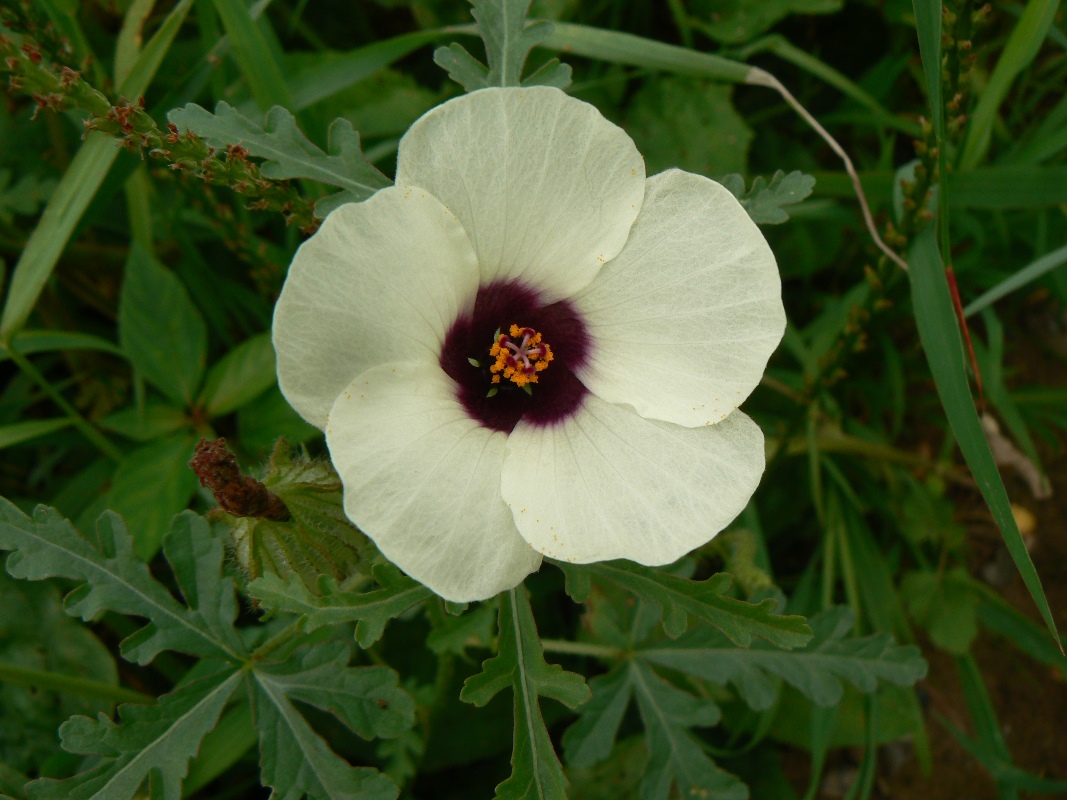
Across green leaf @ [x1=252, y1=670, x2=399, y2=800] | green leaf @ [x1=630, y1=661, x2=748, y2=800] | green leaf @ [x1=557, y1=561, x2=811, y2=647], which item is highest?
green leaf @ [x1=557, y1=561, x2=811, y2=647]

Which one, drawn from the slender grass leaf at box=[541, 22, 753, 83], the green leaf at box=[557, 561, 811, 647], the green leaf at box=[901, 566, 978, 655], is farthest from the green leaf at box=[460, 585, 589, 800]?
the green leaf at box=[901, 566, 978, 655]

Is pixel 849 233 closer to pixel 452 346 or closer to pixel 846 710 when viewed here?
pixel 846 710

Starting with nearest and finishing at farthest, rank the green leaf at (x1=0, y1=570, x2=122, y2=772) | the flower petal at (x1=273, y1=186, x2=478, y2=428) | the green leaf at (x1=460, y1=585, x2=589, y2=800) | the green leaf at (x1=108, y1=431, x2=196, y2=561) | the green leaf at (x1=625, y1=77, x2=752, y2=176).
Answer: the flower petal at (x1=273, y1=186, x2=478, y2=428) < the green leaf at (x1=460, y1=585, x2=589, y2=800) < the green leaf at (x1=108, y1=431, x2=196, y2=561) < the green leaf at (x1=0, y1=570, x2=122, y2=772) < the green leaf at (x1=625, y1=77, x2=752, y2=176)

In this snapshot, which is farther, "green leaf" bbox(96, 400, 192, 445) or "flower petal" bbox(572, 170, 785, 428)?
"green leaf" bbox(96, 400, 192, 445)

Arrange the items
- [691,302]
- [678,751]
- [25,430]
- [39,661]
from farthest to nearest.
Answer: [39,661]
[25,430]
[678,751]
[691,302]

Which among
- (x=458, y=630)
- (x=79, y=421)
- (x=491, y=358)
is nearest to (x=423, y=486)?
(x=491, y=358)

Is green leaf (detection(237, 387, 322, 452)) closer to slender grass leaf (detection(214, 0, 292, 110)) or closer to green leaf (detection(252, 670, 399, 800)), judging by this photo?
green leaf (detection(252, 670, 399, 800))

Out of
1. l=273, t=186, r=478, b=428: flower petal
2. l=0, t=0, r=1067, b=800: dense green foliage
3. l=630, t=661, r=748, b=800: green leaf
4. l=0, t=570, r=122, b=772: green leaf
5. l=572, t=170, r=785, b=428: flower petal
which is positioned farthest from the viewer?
l=0, t=570, r=122, b=772: green leaf

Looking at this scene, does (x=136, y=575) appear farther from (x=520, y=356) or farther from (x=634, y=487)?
(x=634, y=487)
